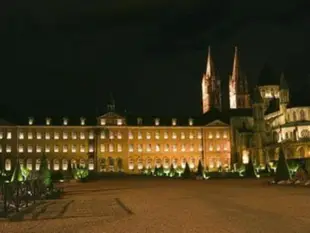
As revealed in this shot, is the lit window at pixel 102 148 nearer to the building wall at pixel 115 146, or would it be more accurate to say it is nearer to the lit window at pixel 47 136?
the building wall at pixel 115 146

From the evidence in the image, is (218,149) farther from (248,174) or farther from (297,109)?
(248,174)

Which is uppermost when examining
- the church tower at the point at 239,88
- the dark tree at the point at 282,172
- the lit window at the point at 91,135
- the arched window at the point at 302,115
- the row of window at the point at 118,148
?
the church tower at the point at 239,88

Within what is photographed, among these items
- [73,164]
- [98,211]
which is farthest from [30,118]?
[98,211]

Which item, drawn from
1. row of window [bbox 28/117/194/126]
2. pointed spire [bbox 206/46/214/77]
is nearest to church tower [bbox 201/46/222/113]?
pointed spire [bbox 206/46/214/77]

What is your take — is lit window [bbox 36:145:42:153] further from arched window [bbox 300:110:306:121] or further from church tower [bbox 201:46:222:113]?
arched window [bbox 300:110:306:121]

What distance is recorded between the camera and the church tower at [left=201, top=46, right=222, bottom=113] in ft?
349

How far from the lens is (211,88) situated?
350 feet

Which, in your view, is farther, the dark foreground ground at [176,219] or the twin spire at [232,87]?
the twin spire at [232,87]

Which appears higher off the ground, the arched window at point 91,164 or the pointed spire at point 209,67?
the pointed spire at point 209,67

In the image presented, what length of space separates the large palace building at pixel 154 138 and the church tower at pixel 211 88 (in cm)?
1320

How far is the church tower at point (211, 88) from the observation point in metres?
106

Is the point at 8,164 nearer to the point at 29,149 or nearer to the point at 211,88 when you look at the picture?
the point at 29,149

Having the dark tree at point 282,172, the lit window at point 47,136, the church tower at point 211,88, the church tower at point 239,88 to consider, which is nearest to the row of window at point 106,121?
the lit window at point 47,136

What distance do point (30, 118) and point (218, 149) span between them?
36.2m
